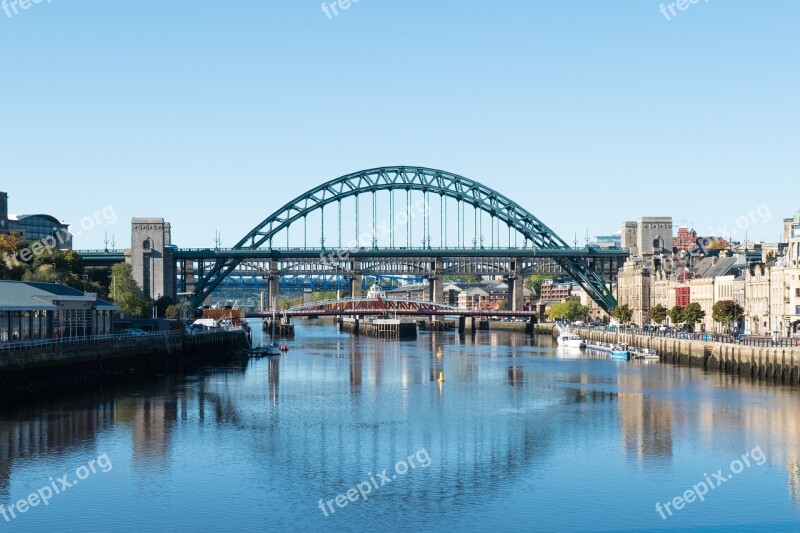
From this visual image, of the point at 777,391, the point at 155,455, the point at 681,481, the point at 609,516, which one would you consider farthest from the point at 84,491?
the point at 777,391

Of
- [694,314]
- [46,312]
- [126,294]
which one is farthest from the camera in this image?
[126,294]

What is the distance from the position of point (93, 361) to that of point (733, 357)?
3867 centimetres

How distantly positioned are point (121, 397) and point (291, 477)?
23279mm

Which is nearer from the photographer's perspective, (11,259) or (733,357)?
(733,357)

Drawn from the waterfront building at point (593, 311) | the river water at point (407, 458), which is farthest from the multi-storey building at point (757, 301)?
the waterfront building at point (593, 311)

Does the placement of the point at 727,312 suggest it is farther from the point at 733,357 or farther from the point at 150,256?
the point at 150,256

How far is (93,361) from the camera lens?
212 ft

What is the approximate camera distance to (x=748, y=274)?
93312 mm

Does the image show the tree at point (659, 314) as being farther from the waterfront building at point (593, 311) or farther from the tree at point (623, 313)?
the waterfront building at point (593, 311)

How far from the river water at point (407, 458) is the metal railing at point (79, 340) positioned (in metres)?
3.40

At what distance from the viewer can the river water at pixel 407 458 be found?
109 feet

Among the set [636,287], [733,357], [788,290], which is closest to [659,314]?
[636,287]

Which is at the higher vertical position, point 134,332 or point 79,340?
point 79,340

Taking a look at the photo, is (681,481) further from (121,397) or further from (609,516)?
(121,397)
